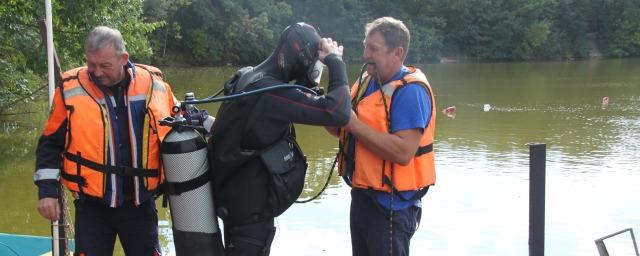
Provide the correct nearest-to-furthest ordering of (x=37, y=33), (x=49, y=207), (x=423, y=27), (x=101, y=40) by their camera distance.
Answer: (x=101, y=40), (x=49, y=207), (x=37, y=33), (x=423, y=27)

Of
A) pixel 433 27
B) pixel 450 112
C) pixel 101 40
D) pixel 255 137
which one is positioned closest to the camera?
pixel 255 137

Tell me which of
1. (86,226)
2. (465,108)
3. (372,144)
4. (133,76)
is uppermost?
(133,76)

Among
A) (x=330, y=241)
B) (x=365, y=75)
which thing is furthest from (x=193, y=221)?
(x=330, y=241)

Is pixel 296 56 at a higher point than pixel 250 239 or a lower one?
higher

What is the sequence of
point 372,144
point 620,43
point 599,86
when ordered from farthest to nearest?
1. point 620,43
2. point 599,86
3. point 372,144

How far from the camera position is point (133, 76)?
3.29 m

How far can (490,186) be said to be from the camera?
9.39 meters

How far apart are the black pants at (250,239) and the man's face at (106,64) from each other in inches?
34.3

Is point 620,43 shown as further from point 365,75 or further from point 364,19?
point 365,75

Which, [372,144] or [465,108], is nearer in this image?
[372,144]

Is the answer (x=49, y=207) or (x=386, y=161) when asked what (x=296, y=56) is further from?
(x=49, y=207)

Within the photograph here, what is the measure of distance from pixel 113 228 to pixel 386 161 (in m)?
1.35

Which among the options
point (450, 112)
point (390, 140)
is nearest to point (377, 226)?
point (390, 140)

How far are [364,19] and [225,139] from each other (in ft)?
160
